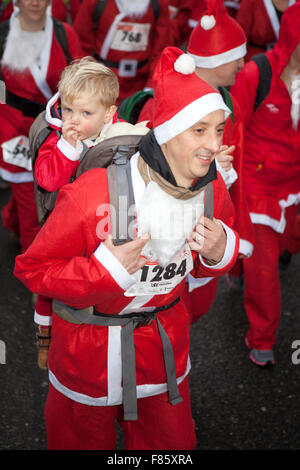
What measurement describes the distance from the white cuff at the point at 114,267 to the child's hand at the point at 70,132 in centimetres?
47

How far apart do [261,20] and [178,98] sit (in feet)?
11.1

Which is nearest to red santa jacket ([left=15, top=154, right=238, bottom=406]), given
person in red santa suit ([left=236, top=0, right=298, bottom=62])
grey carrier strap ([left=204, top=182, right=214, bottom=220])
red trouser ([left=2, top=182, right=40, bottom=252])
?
grey carrier strap ([left=204, top=182, right=214, bottom=220])

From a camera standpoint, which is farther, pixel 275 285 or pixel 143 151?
pixel 275 285

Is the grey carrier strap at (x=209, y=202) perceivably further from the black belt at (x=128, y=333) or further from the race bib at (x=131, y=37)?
the race bib at (x=131, y=37)

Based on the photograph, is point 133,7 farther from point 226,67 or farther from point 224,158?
point 224,158

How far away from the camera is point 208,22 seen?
3238mm

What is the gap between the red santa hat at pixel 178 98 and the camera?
1.89m

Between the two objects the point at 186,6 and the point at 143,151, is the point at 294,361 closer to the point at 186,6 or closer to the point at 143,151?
the point at 143,151

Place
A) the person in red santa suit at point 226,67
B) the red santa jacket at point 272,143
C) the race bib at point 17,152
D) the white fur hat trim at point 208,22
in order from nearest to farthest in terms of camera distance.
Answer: the person in red santa suit at point 226,67, the white fur hat trim at point 208,22, the red santa jacket at point 272,143, the race bib at point 17,152

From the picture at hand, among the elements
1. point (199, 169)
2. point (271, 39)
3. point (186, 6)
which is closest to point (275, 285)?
point (199, 169)

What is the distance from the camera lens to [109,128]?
7.50ft

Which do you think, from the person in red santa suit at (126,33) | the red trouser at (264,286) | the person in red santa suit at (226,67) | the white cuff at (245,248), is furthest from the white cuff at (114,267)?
the person in red santa suit at (126,33)

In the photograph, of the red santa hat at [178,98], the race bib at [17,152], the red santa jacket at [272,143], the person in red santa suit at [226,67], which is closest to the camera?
the red santa hat at [178,98]
